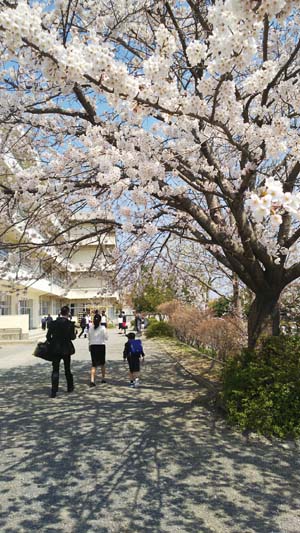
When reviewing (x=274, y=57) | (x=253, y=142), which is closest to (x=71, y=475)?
(x=253, y=142)

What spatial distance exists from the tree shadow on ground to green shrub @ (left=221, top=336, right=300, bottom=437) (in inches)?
12.5

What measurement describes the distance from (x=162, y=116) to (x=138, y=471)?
397 centimetres

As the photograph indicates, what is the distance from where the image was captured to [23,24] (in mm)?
2848

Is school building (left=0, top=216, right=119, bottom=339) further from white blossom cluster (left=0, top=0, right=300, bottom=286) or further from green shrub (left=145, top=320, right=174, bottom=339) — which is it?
green shrub (left=145, top=320, right=174, bottom=339)

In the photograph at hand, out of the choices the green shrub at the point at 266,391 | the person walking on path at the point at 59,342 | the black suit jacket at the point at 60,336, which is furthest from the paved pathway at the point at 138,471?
the black suit jacket at the point at 60,336

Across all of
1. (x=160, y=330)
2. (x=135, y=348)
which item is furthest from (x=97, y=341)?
(x=160, y=330)

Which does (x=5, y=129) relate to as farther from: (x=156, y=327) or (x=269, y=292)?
(x=156, y=327)

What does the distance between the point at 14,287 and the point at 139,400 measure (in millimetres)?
3372

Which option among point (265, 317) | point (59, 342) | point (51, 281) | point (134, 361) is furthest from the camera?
point (51, 281)

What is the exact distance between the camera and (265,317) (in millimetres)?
7598

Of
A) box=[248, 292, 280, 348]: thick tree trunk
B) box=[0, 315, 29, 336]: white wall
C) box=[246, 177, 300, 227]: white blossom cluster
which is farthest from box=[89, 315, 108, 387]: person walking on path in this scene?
box=[0, 315, 29, 336]: white wall

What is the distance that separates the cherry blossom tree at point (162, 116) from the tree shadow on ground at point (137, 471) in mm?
2401

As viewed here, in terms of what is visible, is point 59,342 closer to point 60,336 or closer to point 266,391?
point 60,336

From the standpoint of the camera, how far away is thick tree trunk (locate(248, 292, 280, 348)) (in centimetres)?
759
